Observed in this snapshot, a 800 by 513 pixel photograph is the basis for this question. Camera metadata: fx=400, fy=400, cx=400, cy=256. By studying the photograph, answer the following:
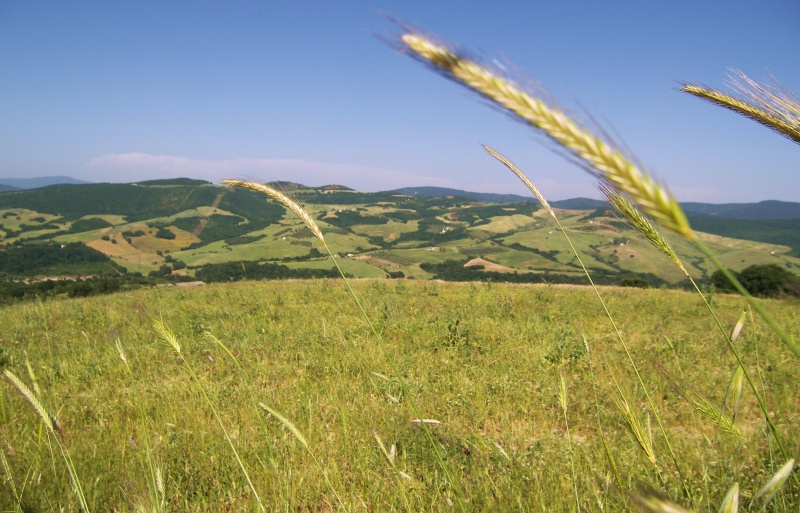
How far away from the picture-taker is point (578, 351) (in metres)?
6.72

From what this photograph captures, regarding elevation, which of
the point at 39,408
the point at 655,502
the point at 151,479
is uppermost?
the point at 655,502

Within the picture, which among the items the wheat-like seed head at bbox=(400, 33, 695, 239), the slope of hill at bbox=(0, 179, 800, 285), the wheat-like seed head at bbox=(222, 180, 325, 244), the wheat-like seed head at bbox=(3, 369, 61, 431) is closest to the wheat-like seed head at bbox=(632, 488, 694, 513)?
the wheat-like seed head at bbox=(400, 33, 695, 239)

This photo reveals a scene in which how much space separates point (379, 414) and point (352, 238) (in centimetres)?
12066

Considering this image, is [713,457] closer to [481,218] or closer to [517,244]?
[517,244]

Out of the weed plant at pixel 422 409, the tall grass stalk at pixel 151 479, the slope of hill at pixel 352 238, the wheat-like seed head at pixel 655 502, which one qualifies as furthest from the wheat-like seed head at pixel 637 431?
the slope of hill at pixel 352 238

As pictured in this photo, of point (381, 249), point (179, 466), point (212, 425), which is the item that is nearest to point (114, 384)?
point (212, 425)

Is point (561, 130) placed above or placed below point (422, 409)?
above

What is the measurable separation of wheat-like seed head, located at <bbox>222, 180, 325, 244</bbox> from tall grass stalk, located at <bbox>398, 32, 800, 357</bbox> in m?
1.07

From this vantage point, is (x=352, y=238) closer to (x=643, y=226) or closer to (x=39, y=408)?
(x=39, y=408)

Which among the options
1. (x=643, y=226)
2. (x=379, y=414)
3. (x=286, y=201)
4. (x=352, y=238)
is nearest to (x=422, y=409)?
(x=379, y=414)

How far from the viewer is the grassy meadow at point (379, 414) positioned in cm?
281

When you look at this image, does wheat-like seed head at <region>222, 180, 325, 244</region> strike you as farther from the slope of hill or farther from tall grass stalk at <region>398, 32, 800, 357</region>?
the slope of hill

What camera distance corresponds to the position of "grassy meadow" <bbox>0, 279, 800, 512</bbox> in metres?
2.81

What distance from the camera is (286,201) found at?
214 centimetres
